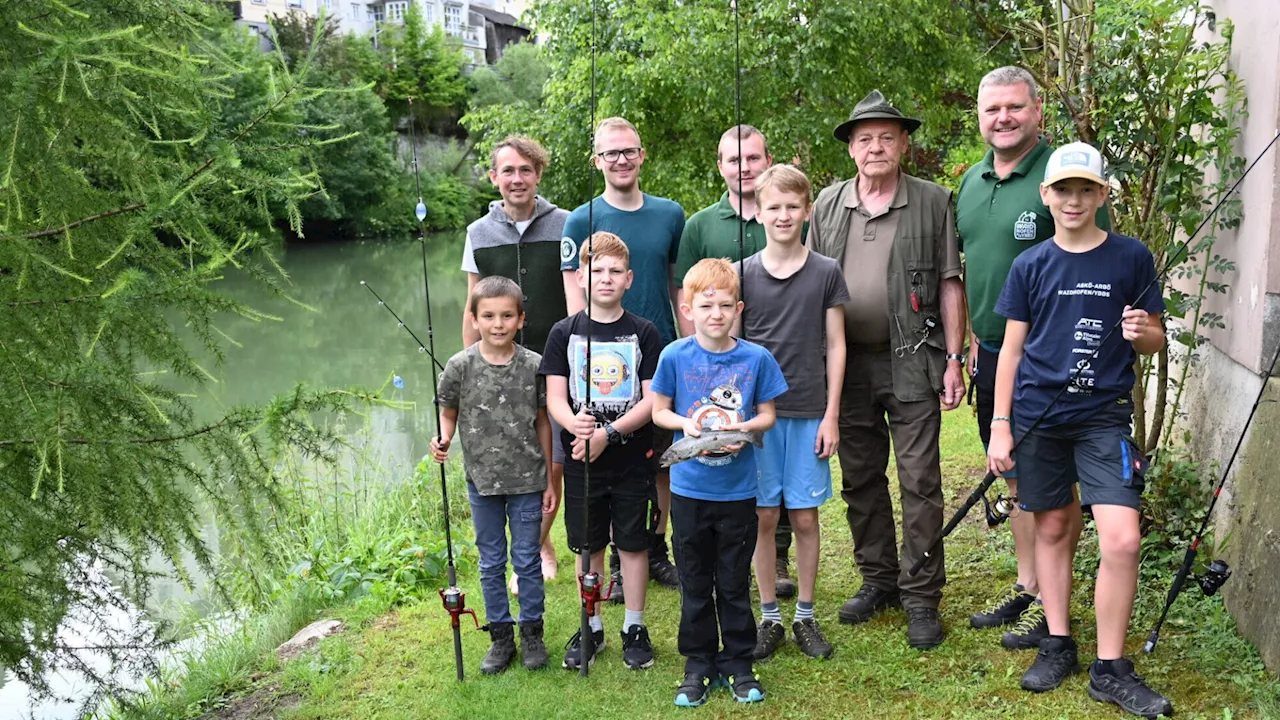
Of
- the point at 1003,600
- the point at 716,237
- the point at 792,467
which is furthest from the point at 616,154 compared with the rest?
the point at 1003,600

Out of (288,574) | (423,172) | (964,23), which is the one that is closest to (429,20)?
(423,172)

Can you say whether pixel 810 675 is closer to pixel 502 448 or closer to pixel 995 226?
pixel 502 448

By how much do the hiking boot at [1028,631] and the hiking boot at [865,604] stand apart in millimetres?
517

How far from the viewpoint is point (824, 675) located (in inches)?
150

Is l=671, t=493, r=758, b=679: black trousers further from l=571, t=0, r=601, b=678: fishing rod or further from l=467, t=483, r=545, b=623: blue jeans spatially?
l=467, t=483, r=545, b=623: blue jeans

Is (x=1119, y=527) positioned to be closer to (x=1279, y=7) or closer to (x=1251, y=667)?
(x=1251, y=667)

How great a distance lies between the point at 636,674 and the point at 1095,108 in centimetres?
308

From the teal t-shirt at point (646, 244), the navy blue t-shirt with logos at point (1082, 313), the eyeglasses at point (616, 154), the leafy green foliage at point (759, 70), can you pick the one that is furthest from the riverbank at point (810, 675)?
the leafy green foliage at point (759, 70)

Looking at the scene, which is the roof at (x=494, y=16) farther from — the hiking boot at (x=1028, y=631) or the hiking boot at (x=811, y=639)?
A: the hiking boot at (x=1028, y=631)

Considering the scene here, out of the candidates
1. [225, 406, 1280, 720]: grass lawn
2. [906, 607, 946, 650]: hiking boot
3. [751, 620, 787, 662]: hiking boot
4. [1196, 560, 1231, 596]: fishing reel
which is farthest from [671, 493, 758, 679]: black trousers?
[1196, 560, 1231, 596]: fishing reel

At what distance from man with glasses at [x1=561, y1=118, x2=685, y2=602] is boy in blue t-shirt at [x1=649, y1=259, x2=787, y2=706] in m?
0.73

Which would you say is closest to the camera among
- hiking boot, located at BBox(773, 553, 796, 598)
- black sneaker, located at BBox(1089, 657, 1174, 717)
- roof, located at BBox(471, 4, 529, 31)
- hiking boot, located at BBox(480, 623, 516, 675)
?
black sneaker, located at BBox(1089, 657, 1174, 717)

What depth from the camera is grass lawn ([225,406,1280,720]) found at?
3514mm

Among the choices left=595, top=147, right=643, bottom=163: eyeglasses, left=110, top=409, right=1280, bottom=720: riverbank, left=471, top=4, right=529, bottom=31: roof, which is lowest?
left=110, top=409, right=1280, bottom=720: riverbank
